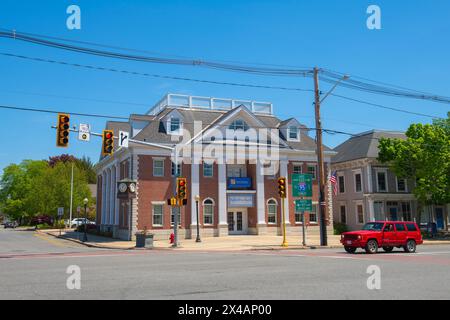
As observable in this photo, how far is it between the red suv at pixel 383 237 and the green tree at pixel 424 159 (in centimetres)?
1744

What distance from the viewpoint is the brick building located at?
37.8m

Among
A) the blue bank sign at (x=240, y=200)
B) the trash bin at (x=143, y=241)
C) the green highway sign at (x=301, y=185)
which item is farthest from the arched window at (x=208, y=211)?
the green highway sign at (x=301, y=185)

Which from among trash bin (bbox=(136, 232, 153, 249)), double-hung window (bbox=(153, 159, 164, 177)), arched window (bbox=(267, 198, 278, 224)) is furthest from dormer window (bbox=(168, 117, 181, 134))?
trash bin (bbox=(136, 232, 153, 249))

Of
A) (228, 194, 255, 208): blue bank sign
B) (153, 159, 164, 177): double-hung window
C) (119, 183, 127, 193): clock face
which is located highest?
(153, 159, 164, 177): double-hung window

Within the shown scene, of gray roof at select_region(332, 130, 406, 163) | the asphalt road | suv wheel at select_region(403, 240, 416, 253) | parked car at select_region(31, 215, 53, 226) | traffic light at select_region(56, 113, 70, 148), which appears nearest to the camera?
the asphalt road

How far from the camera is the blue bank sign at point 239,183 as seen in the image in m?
40.9

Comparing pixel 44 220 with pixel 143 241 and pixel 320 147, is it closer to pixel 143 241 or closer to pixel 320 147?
pixel 143 241

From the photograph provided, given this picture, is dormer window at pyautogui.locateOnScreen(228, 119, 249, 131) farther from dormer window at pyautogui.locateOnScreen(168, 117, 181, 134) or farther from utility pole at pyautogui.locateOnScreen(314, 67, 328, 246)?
utility pole at pyautogui.locateOnScreen(314, 67, 328, 246)

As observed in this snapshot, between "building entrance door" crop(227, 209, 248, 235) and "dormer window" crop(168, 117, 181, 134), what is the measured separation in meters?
9.06

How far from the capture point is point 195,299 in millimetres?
9203

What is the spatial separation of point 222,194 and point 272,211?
536 centimetres

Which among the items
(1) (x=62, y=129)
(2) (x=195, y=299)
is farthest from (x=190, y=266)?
(1) (x=62, y=129)

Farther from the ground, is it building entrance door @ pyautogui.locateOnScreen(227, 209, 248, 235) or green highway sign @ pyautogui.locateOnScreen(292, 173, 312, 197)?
green highway sign @ pyautogui.locateOnScreen(292, 173, 312, 197)
